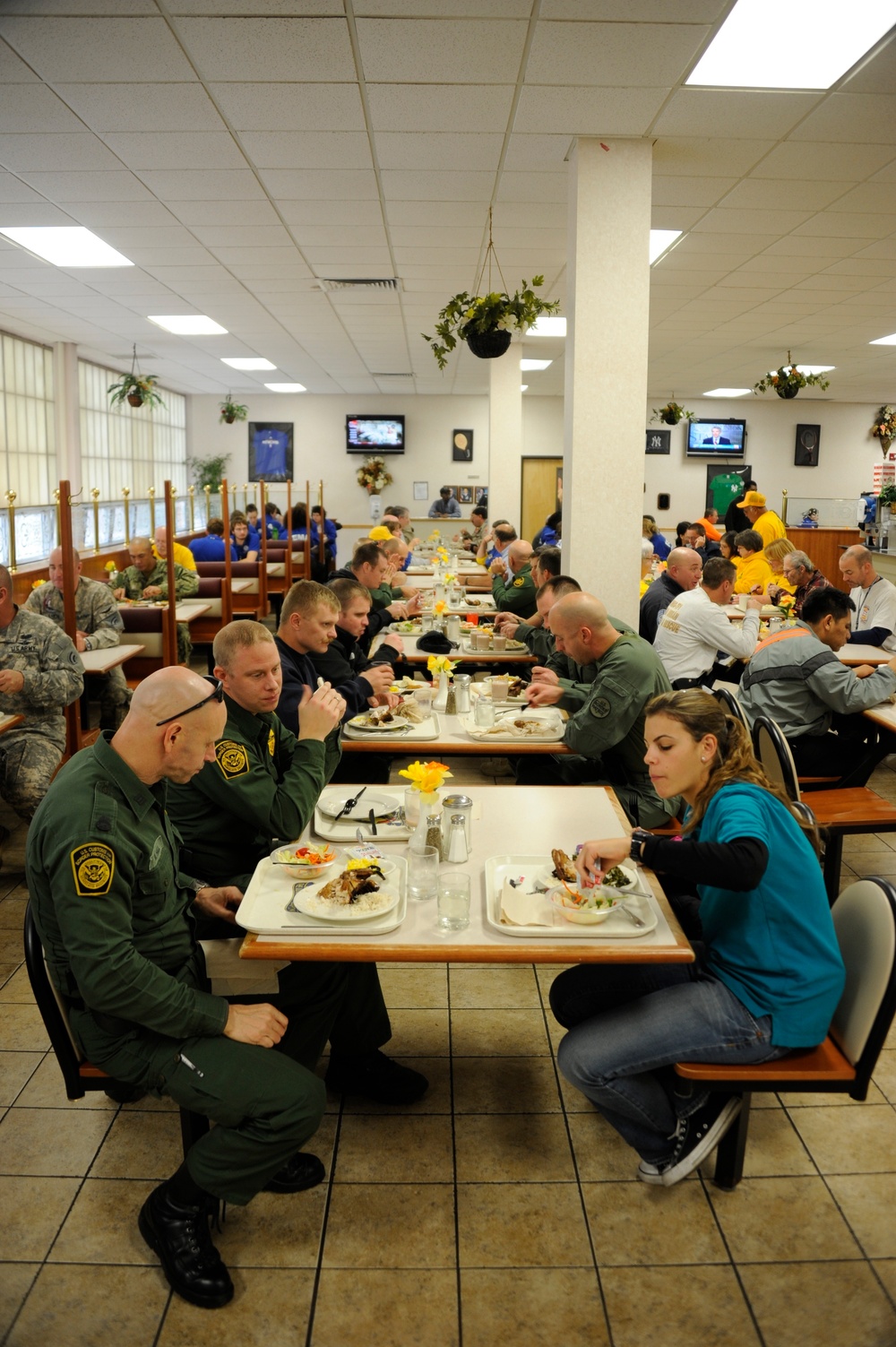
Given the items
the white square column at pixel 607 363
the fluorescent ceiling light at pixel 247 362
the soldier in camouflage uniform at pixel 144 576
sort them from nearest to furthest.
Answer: the white square column at pixel 607 363 → the soldier in camouflage uniform at pixel 144 576 → the fluorescent ceiling light at pixel 247 362

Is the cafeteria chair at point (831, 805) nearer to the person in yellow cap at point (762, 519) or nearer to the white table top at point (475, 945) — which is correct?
the white table top at point (475, 945)

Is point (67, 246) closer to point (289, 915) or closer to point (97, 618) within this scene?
point (97, 618)

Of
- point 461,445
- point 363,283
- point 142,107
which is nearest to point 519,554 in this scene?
point 363,283

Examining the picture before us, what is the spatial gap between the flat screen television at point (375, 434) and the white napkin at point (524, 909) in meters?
15.7

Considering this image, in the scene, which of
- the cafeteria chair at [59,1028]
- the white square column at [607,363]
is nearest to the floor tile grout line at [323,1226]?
the cafeteria chair at [59,1028]

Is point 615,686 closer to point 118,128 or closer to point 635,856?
point 635,856

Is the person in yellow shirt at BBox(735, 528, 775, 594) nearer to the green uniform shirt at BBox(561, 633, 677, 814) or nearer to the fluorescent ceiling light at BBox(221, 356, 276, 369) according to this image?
the green uniform shirt at BBox(561, 633, 677, 814)

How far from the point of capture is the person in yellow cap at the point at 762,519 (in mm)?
9766

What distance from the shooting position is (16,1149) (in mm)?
2402

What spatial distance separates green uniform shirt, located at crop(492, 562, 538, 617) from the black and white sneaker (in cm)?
469

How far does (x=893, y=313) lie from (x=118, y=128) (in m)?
7.15

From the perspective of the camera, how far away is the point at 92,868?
6.00 feet

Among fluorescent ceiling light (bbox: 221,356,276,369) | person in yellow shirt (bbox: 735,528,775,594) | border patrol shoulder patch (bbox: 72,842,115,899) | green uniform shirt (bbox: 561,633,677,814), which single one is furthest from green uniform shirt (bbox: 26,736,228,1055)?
fluorescent ceiling light (bbox: 221,356,276,369)

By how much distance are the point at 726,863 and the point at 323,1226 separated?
1.22 m
